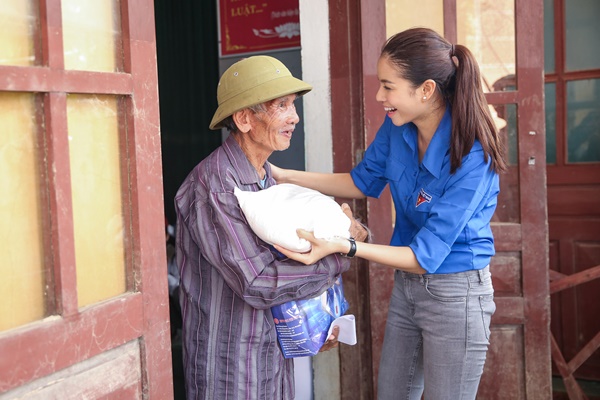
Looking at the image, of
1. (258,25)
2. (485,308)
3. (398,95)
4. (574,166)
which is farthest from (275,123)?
(574,166)

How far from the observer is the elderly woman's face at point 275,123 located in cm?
209

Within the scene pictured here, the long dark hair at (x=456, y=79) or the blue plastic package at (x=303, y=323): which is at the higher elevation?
the long dark hair at (x=456, y=79)

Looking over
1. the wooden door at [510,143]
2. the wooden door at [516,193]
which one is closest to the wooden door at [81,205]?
the wooden door at [510,143]

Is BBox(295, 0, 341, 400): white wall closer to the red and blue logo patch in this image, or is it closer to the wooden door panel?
the red and blue logo patch

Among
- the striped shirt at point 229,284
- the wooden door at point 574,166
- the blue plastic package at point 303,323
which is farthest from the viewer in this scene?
the wooden door at point 574,166

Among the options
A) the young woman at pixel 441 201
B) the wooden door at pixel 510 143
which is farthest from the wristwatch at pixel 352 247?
the wooden door at pixel 510 143

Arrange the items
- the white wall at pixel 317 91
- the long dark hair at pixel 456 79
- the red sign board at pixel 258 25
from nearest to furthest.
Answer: the long dark hair at pixel 456 79 → the white wall at pixel 317 91 → the red sign board at pixel 258 25

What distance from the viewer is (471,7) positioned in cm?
306

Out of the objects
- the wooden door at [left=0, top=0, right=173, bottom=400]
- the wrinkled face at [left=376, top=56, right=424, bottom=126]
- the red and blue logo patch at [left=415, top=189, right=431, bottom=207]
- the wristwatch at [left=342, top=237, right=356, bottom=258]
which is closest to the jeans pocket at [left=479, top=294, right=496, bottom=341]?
the red and blue logo patch at [left=415, top=189, right=431, bottom=207]

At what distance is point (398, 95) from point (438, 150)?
0.22 metres

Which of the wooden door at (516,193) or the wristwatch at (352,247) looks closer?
the wristwatch at (352,247)

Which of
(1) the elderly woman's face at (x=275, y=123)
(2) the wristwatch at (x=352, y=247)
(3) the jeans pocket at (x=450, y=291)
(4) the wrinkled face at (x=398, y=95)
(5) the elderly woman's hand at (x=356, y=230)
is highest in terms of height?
(4) the wrinkled face at (x=398, y=95)

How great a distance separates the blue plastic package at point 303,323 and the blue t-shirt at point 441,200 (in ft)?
1.13

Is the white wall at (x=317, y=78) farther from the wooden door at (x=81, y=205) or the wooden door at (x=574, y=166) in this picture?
the wooden door at (x=574, y=166)
